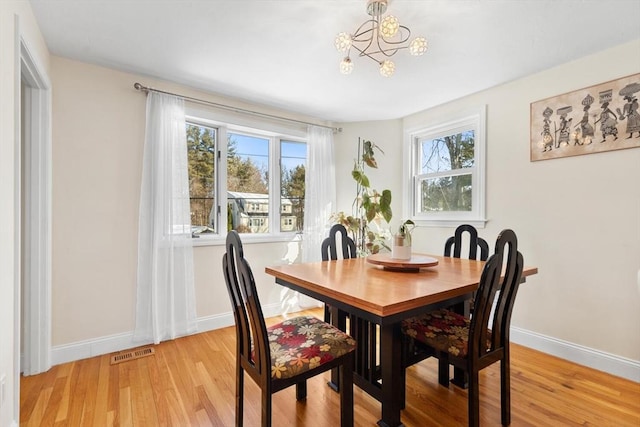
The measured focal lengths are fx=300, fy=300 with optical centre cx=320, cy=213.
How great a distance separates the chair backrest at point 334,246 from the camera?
7.87 feet

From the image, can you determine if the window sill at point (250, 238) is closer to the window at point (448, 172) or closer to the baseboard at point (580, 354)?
the window at point (448, 172)

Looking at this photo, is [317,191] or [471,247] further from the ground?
[317,191]

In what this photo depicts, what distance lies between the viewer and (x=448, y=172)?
3.38 m

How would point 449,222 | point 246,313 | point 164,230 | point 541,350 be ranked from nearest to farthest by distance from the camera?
1. point 246,313
2. point 541,350
3. point 164,230
4. point 449,222

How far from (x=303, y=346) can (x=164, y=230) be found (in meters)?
1.83

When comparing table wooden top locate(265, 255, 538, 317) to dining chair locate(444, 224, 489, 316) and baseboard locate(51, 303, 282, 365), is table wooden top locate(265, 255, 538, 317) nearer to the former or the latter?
dining chair locate(444, 224, 489, 316)

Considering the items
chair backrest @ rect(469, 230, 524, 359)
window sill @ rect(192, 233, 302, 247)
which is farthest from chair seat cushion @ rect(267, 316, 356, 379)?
window sill @ rect(192, 233, 302, 247)

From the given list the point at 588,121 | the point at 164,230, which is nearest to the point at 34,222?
the point at 164,230

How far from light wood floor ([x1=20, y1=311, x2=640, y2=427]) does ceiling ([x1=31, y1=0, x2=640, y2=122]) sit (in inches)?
92.6

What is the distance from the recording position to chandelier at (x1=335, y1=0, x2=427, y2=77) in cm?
167

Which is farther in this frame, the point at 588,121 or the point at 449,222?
the point at 449,222

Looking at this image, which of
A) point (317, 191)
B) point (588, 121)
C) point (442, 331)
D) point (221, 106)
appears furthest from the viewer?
point (317, 191)

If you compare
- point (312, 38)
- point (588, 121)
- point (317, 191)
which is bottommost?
point (317, 191)

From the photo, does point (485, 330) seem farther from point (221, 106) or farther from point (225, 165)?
point (221, 106)
